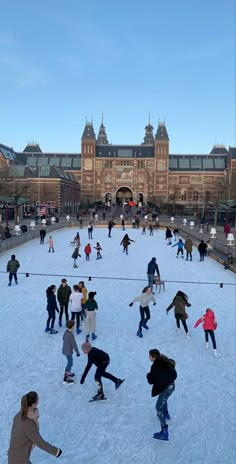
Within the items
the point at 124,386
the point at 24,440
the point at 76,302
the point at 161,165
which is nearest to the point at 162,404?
the point at 124,386

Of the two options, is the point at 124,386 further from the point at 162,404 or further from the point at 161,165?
the point at 161,165

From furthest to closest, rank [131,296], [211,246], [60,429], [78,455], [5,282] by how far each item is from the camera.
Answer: [211,246], [5,282], [131,296], [60,429], [78,455]

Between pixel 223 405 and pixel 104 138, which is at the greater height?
pixel 104 138

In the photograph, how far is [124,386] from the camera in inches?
247

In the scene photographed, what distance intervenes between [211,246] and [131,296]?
11.5 metres

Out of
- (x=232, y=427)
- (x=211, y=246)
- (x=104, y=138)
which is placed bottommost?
(x=232, y=427)

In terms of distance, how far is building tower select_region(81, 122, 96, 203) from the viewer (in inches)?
3307

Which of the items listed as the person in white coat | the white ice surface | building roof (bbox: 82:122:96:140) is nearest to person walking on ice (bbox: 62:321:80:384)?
the white ice surface

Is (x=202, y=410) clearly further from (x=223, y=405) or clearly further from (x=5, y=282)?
(x=5, y=282)

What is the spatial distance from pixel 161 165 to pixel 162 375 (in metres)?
81.7

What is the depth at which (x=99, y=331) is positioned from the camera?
8.79 m

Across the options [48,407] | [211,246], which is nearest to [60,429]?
[48,407]

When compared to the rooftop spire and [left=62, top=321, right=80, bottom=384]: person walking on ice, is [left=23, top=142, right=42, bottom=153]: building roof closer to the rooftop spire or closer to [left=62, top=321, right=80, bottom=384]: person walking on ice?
the rooftop spire

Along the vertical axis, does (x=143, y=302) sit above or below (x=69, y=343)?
above
